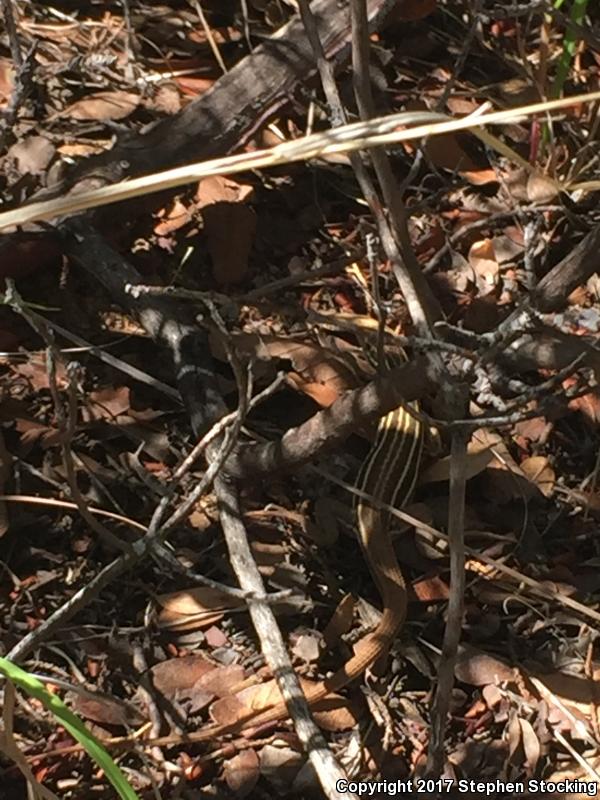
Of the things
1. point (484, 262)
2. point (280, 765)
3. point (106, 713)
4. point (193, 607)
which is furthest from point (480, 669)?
point (484, 262)

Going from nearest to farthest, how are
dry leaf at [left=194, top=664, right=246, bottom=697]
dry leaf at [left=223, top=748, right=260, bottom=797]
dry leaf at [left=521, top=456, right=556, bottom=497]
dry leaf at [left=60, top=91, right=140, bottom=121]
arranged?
dry leaf at [left=223, top=748, right=260, bottom=797] → dry leaf at [left=194, top=664, right=246, bottom=697] → dry leaf at [left=521, top=456, right=556, bottom=497] → dry leaf at [left=60, top=91, right=140, bottom=121]

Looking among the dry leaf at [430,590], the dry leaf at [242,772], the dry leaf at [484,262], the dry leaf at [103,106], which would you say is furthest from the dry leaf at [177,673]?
the dry leaf at [103,106]

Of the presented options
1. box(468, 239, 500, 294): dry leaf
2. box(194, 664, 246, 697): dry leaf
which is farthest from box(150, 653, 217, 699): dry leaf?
box(468, 239, 500, 294): dry leaf

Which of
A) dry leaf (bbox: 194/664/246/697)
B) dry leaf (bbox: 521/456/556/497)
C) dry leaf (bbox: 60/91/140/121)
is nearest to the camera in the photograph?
dry leaf (bbox: 194/664/246/697)

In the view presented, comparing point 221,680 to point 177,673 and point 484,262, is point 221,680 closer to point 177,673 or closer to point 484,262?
point 177,673

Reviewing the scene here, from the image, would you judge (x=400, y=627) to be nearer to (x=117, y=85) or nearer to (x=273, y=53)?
(x=273, y=53)

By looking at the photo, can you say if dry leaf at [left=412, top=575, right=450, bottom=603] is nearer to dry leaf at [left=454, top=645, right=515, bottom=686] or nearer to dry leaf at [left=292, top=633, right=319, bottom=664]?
dry leaf at [left=454, top=645, right=515, bottom=686]

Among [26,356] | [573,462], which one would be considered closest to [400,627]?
[573,462]
